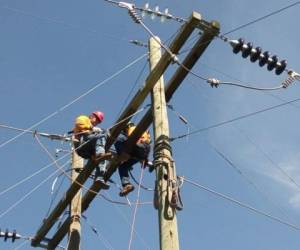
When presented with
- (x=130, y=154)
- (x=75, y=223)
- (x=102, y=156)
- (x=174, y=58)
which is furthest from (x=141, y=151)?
(x=75, y=223)

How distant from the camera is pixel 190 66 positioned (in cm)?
771

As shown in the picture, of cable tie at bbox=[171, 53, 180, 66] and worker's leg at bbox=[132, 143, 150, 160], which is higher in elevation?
cable tie at bbox=[171, 53, 180, 66]

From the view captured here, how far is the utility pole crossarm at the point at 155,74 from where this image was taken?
293 inches

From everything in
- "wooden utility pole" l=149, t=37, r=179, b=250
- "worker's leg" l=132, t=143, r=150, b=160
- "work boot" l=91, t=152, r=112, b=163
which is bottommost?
"wooden utility pole" l=149, t=37, r=179, b=250

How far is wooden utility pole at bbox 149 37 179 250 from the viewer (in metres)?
6.46

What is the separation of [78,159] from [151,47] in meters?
3.26

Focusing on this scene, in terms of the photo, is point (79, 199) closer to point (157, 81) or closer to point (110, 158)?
point (110, 158)

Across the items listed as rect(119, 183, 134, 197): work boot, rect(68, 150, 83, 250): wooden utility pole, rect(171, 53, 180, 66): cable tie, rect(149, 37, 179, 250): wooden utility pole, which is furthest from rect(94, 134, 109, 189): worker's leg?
rect(171, 53, 180, 66): cable tie

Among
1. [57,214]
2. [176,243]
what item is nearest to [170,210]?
[176,243]

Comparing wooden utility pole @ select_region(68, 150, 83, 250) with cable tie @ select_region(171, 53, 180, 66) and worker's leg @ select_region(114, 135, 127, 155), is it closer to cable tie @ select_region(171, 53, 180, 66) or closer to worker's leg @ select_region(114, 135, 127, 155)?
worker's leg @ select_region(114, 135, 127, 155)

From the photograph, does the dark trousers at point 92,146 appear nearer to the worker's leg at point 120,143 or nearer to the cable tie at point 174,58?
the worker's leg at point 120,143

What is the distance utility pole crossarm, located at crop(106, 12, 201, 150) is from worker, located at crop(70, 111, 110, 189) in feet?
0.61

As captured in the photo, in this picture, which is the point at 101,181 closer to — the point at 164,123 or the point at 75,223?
the point at 75,223

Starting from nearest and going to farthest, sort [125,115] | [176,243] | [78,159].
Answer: [176,243], [125,115], [78,159]
